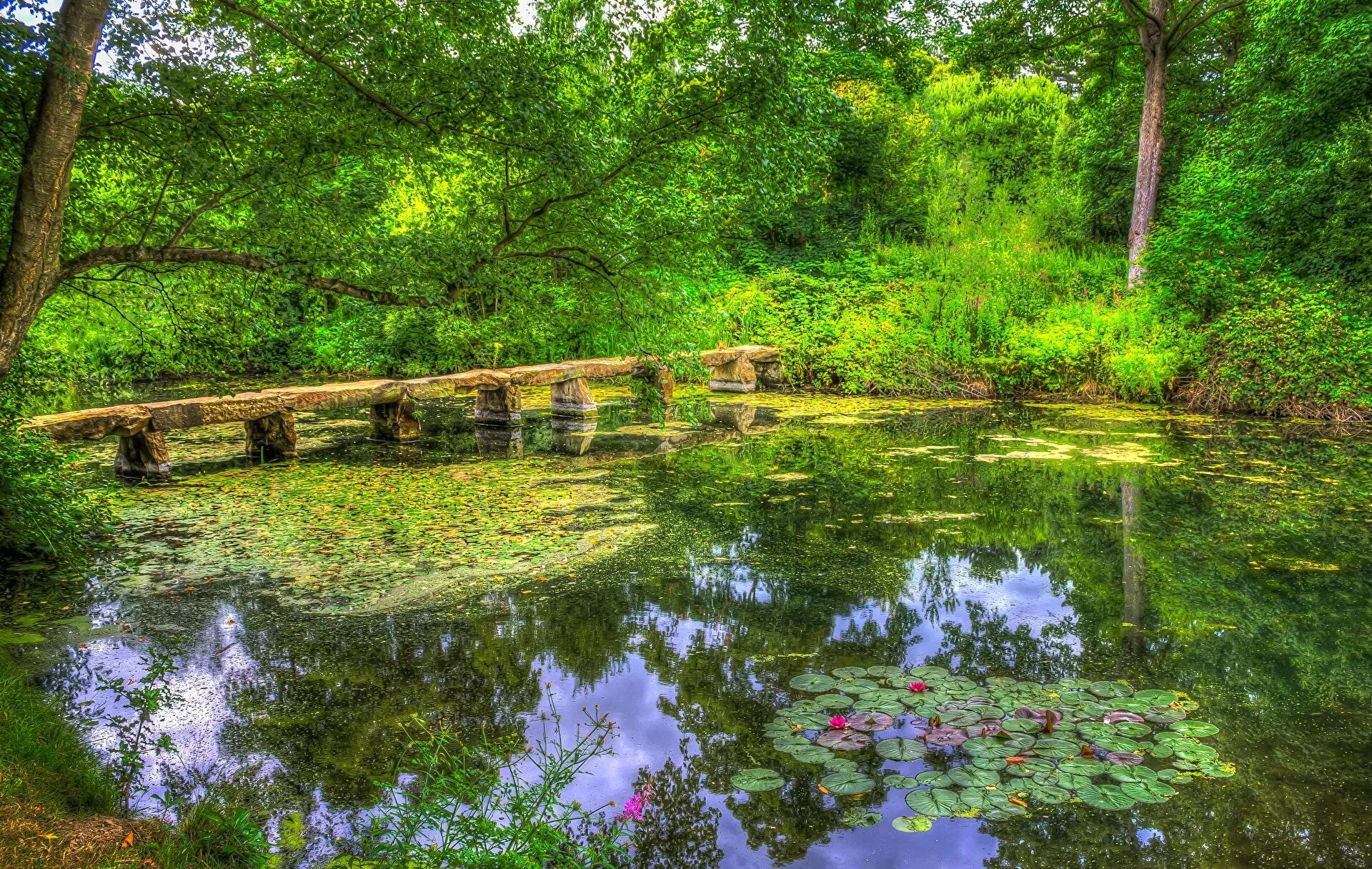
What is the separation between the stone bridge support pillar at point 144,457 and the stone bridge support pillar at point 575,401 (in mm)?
4791

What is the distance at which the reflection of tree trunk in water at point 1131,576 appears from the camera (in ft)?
14.5

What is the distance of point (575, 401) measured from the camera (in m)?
11.5

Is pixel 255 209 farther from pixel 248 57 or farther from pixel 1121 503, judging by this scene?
pixel 1121 503

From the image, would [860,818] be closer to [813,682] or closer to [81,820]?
[813,682]

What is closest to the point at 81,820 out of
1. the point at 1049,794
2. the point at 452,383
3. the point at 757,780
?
the point at 757,780

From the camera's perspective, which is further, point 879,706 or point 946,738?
point 879,706

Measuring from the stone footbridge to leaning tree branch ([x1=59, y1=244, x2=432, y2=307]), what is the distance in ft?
6.16

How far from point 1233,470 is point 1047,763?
6.12 metres

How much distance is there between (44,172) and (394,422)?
6716mm

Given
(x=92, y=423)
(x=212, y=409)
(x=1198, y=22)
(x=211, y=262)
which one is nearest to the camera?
(x=211, y=262)

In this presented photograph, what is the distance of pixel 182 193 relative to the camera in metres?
4.59

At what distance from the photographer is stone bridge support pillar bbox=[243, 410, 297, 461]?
898 cm

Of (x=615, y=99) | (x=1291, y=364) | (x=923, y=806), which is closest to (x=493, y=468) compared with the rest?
(x=615, y=99)

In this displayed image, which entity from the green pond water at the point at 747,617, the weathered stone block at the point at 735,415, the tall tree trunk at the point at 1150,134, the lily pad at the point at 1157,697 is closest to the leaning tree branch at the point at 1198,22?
the tall tree trunk at the point at 1150,134
